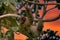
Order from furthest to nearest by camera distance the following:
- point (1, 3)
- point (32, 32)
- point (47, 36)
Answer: point (47, 36)
point (32, 32)
point (1, 3)

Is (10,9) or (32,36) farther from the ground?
(10,9)

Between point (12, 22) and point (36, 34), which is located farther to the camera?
point (36, 34)

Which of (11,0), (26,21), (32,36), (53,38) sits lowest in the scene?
(53,38)

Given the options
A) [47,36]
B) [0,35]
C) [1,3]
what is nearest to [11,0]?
[1,3]

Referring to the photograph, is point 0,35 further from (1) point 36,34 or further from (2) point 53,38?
(2) point 53,38

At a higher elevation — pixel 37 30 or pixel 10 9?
pixel 10 9

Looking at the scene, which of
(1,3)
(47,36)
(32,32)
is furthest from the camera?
(47,36)

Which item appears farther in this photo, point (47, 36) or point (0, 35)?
point (47, 36)

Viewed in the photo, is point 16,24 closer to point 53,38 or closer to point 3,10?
point 3,10
